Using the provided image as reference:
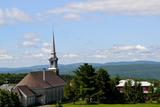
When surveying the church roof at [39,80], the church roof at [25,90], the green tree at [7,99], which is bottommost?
the green tree at [7,99]

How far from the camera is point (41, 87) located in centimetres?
8962

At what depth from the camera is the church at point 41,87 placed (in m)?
82.2

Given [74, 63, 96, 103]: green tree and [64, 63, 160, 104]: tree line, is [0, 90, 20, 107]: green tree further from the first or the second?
[74, 63, 96, 103]: green tree

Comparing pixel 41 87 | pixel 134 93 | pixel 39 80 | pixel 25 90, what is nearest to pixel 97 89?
pixel 134 93

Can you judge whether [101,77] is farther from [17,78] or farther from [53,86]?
[17,78]

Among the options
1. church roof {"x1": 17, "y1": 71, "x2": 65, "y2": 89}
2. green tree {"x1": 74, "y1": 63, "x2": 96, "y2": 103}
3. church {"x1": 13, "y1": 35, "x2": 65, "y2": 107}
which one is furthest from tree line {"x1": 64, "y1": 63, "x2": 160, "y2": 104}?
church roof {"x1": 17, "y1": 71, "x2": 65, "y2": 89}

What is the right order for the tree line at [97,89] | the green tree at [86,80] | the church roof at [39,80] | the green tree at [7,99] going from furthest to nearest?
1. the church roof at [39,80]
2. the tree line at [97,89]
3. the green tree at [86,80]
4. the green tree at [7,99]

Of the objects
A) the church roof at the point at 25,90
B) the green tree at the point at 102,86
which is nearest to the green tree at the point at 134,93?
the green tree at the point at 102,86

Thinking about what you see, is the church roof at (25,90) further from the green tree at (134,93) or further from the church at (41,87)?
the green tree at (134,93)

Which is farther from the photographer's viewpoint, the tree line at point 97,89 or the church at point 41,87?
the tree line at point 97,89

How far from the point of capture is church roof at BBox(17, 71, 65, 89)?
89250 mm

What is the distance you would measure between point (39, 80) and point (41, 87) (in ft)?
6.55

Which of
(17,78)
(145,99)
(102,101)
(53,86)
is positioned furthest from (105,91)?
(17,78)

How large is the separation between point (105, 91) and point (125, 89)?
3739mm
